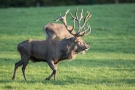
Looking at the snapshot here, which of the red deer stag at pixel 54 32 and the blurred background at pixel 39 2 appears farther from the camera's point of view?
the blurred background at pixel 39 2

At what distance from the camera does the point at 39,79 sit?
12.7 m

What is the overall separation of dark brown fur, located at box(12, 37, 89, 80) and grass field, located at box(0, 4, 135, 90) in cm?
58

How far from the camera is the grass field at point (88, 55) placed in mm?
11895

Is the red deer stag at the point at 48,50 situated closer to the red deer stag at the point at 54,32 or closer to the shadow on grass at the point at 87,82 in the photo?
the shadow on grass at the point at 87,82

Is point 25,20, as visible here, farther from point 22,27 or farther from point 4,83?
point 4,83

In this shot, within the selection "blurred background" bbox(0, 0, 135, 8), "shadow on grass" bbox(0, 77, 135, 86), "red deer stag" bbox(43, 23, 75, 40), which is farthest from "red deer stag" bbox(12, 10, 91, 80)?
"blurred background" bbox(0, 0, 135, 8)

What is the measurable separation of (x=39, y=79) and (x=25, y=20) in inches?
675

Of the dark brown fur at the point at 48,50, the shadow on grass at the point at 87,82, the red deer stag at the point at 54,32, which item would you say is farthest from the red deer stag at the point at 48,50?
the red deer stag at the point at 54,32

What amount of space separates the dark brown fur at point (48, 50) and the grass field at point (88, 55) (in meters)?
0.58

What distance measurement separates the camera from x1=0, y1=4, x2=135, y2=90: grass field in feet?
39.0

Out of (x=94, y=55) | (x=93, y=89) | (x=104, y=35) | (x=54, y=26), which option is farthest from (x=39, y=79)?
(x=104, y=35)

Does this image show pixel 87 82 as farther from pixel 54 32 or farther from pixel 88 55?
pixel 54 32

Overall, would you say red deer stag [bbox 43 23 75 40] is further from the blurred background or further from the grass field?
the blurred background

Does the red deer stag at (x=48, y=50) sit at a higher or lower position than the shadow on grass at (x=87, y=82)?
higher
